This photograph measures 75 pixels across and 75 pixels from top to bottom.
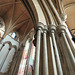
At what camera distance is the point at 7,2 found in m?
7.27

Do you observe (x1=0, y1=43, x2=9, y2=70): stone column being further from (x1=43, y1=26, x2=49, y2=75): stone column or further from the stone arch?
(x1=43, y1=26, x2=49, y2=75): stone column

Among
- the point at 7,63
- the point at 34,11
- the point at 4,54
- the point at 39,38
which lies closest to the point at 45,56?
the point at 39,38

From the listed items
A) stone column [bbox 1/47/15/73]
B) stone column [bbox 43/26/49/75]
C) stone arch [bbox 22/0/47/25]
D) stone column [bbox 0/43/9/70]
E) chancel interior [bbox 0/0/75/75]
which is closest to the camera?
stone column [bbox 43/26/49/75]

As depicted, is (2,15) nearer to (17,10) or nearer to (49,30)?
(17,10)

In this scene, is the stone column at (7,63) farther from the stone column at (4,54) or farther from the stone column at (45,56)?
the stone column at (45,56)

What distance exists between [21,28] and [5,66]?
4844 mm

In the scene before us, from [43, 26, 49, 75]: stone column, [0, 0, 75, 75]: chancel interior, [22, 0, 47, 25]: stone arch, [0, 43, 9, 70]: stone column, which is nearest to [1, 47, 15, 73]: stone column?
[0, 0, 75, 75]: chancel interior

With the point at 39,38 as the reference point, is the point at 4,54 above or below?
above

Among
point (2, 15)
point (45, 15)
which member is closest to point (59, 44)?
point (45, 15)

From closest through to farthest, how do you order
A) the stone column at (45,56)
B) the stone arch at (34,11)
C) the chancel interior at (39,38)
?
the stone column at (45,56)
the chancel interior at (39,38)
the stone arch at (34,11)

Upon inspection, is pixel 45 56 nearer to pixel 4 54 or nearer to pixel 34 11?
pixel 34 11

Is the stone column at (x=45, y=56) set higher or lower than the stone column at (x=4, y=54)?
lower

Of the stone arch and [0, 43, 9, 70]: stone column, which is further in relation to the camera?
[0, 43, 9, 70]: stone column

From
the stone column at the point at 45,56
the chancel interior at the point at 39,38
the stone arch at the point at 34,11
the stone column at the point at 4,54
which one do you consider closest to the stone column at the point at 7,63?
the chancel interior at the point at 39,38
